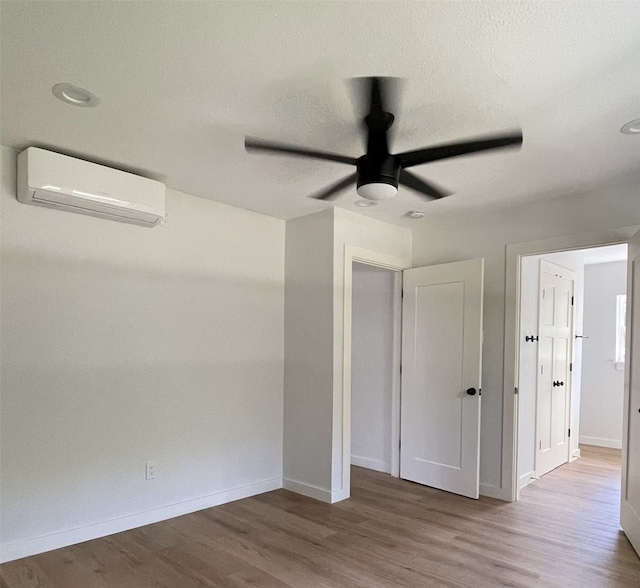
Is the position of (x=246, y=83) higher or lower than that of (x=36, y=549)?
higher

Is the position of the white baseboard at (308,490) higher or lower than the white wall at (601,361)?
lower

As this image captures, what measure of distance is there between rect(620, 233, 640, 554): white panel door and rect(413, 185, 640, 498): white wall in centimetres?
43

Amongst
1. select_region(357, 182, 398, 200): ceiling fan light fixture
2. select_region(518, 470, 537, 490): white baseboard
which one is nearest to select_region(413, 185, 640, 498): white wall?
select_region(518, 470, 537, 490): white baseboard

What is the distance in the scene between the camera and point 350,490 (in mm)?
4309

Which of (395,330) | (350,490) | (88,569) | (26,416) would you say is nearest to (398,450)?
(350,490)

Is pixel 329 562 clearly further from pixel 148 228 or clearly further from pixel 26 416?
pixel 148 228

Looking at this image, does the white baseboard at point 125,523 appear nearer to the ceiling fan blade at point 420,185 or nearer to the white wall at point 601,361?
the ceiling fan blade at point 420,185

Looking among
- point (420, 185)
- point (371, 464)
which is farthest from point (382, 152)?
point (371, 464)

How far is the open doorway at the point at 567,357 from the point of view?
4699 millimetres

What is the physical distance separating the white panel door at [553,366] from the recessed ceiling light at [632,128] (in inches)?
96.4

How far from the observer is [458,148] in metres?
2.05

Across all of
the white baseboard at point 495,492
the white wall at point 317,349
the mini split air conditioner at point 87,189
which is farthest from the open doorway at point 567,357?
the mini split air conditioner at point 87,189

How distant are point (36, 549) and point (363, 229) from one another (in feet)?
10.9

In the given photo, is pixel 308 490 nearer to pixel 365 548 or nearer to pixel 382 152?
pixel 365 548
